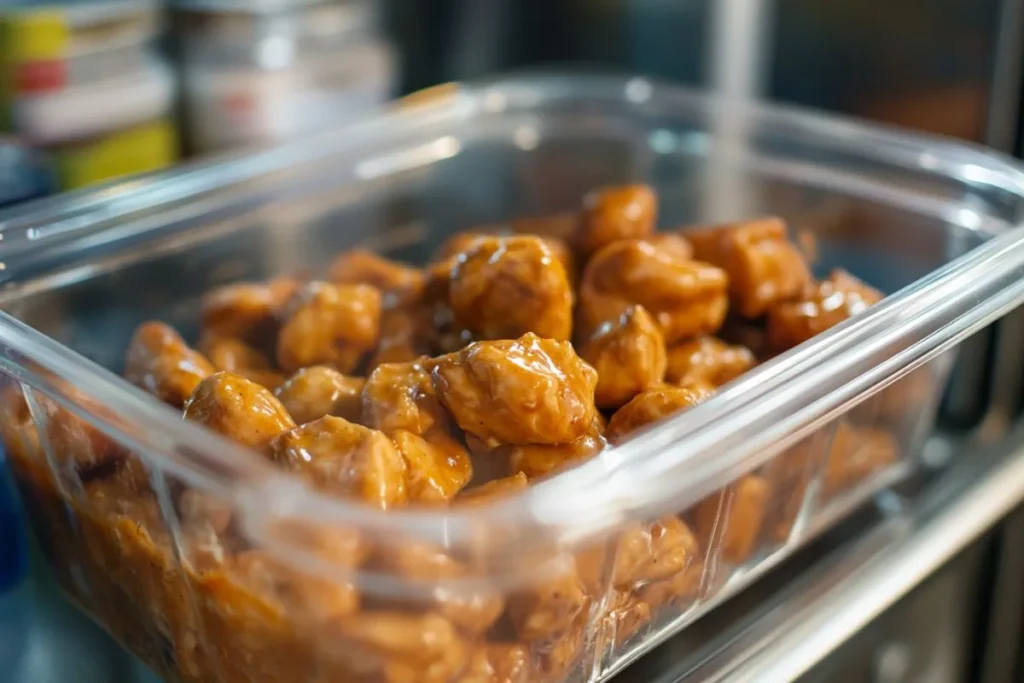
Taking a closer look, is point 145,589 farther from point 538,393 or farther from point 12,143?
point 12,143

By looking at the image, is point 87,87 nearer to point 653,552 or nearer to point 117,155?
point 117,155

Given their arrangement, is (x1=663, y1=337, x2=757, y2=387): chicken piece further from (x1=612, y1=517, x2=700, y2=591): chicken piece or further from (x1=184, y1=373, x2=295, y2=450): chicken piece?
(x1=184, y1=373, x2=295, y2=450): chicken piece

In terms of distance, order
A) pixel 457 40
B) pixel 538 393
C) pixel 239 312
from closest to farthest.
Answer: pixel 538 393
pixel 239 312
pixel 457 40

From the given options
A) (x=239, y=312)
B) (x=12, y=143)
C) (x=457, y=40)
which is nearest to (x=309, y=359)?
(x=239, y=312)

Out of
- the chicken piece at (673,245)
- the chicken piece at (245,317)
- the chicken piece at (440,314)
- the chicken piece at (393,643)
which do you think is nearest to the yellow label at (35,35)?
the chicken piece at (245,317)

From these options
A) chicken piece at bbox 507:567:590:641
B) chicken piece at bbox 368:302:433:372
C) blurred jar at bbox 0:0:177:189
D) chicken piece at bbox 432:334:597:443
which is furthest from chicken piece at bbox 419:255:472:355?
blurred jar at bbox 0:0:177:189

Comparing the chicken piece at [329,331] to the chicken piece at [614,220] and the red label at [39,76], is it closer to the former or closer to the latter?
the chicken piece at [614,220]
